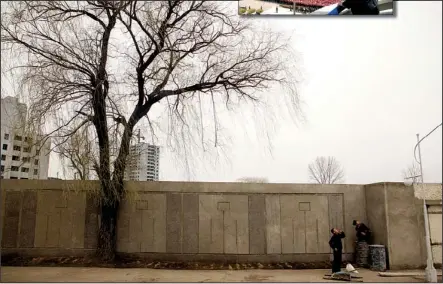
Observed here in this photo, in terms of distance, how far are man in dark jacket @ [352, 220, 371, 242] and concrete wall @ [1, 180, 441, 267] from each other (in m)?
0.28

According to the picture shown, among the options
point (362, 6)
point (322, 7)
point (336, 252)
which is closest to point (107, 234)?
point (336, 252)

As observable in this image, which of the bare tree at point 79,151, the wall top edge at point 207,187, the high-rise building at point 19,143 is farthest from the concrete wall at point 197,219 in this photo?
the bare tree at point 79,151

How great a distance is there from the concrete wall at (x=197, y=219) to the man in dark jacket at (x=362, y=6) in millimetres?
5323

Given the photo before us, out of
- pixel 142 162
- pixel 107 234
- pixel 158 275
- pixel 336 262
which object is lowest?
pixel 158 275

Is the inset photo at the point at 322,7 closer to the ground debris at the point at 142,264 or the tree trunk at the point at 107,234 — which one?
the tree trunk at the point at 107,234

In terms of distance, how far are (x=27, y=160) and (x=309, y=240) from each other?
8.81m

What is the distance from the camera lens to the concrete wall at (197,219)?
12.4m

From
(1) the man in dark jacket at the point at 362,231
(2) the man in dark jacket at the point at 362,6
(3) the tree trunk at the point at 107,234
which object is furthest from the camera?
(1) the man in dark jacket at the point at 362,231

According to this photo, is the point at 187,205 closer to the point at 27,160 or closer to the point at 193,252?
the point at 193,252

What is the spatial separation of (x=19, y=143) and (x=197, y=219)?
569cm

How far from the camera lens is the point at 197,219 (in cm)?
1262

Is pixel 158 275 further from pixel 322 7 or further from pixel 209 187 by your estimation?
pixel 322 7

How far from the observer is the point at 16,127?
1051 centimetres

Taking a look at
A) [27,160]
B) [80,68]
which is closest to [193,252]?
[27,160]
